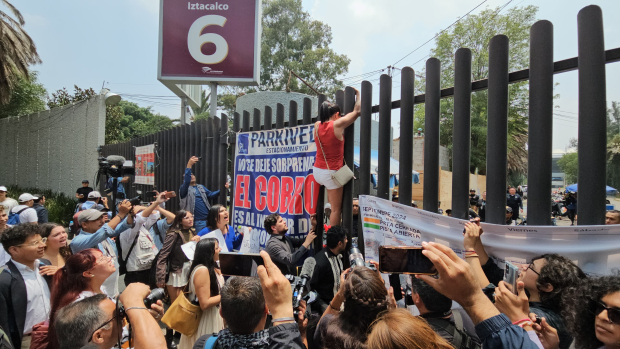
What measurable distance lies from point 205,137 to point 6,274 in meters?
4.49

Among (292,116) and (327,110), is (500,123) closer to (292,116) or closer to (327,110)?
(327,110)

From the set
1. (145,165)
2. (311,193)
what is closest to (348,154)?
(311,193)

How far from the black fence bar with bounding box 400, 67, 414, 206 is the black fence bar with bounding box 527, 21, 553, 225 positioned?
40.2 inches

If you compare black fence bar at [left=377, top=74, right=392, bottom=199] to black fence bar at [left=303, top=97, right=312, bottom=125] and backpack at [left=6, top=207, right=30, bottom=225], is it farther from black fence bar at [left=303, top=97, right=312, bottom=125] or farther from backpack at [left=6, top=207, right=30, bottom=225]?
backpack at [left=6, top=207, right=30, bottom=225]

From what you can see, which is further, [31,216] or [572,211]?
[572,211]

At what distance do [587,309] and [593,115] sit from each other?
4.45 ft

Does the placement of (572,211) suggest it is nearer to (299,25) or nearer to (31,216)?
→ (31,216)

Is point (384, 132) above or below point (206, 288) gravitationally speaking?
above

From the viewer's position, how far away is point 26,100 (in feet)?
73.4

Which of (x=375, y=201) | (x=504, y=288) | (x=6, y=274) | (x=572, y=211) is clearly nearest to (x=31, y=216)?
(x=6, y=274)

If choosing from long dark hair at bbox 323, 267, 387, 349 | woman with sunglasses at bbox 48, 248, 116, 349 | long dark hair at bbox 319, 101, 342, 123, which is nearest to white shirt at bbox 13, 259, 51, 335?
woman with sunglasses at bbox 48, 248, 116, 349

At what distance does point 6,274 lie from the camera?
2.69 m

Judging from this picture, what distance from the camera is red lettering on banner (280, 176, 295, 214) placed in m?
4.59

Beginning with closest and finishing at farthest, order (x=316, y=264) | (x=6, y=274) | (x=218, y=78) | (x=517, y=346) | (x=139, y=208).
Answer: (x=517, y=346) < (x=6, y=274) < (x=316, y=264) < (x=139, y=208) < (x=218, y=78)
